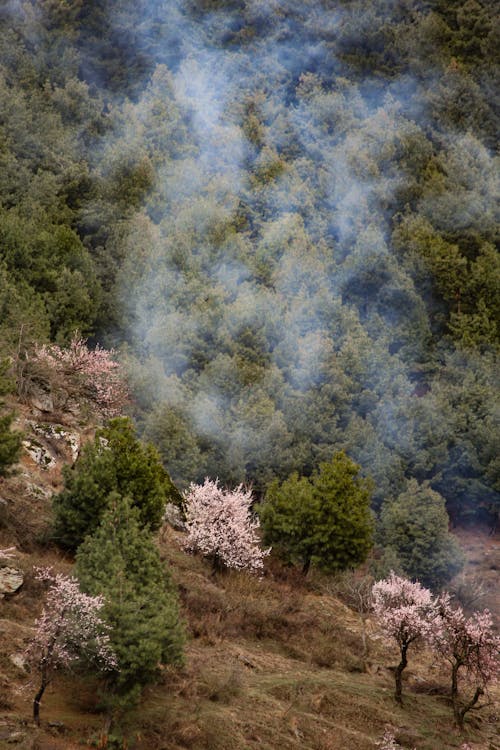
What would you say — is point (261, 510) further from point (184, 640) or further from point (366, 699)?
point (184, 640)

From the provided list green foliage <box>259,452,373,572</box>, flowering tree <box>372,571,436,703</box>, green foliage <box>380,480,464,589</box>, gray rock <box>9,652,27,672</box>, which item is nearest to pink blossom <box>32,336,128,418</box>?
green foliage <box>259,452,373,572</box>

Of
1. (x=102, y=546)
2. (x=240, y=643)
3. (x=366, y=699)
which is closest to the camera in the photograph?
(x=102, y=546)

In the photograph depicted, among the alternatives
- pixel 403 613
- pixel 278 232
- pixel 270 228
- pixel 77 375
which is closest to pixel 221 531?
pixel 77 375

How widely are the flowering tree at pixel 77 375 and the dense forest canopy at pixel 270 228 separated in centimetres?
380

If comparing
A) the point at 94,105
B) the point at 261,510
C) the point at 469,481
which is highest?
the point at 94,105

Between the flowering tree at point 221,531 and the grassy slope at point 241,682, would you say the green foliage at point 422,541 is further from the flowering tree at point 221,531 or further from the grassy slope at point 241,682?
the flowering tree at point 221,531

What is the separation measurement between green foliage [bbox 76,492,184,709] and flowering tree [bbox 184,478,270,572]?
36.0ft

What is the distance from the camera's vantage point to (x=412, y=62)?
106m

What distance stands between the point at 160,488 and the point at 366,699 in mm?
10017

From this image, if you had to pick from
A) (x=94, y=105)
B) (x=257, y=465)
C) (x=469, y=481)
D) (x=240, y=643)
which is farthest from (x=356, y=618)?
(x=94, y=105)

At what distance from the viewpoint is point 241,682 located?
2144cm

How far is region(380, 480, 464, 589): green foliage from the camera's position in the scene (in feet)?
174

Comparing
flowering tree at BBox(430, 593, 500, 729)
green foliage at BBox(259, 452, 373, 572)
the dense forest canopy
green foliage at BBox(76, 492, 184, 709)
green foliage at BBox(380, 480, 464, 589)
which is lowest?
green foliage at BBox(76, 492, 184, 709)

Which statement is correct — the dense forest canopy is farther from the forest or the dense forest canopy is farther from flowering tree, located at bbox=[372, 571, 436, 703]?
flowering tree, located at bbox=[372, 571, 436, 703]
